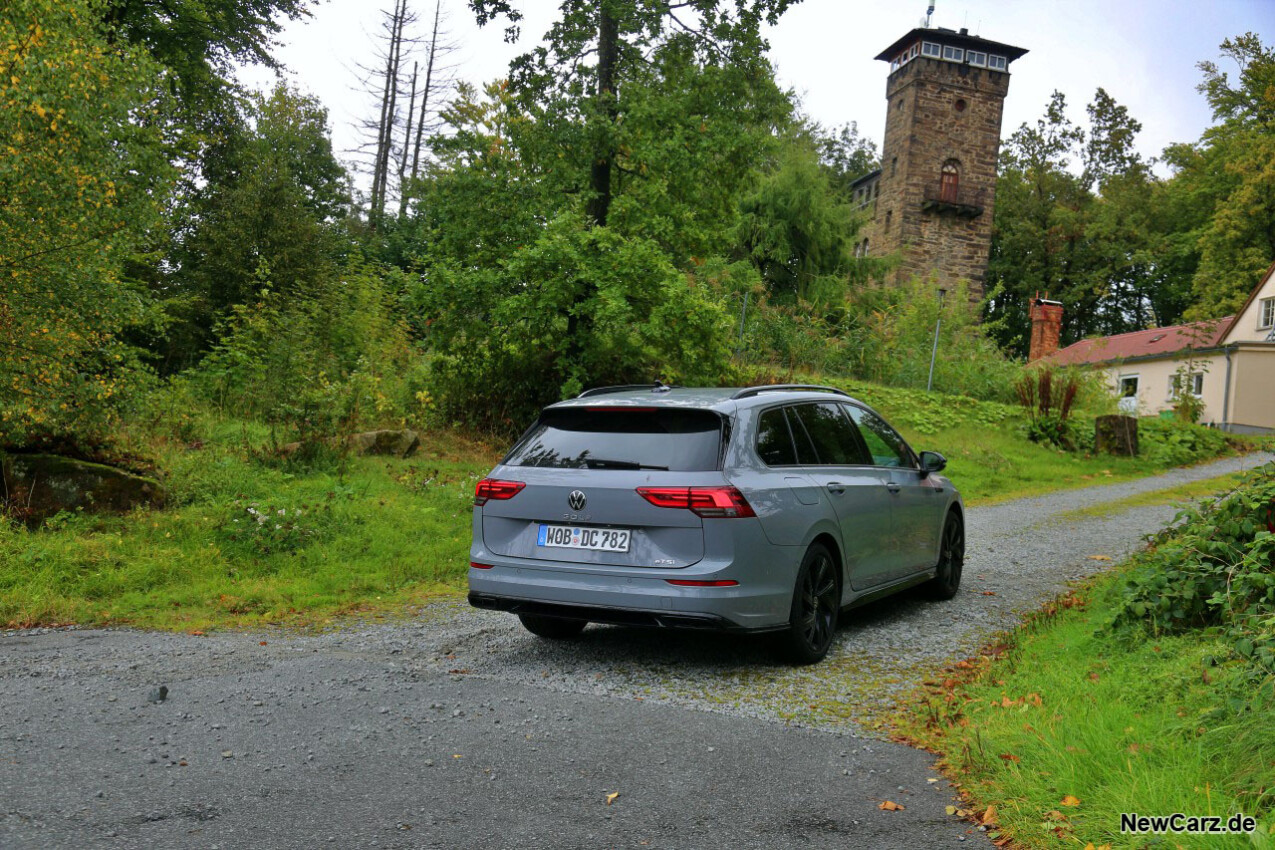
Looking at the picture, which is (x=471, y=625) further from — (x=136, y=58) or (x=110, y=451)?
(x=136, y=58)

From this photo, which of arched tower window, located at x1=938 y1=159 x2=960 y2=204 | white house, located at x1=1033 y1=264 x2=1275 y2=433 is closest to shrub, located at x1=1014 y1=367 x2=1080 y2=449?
white house, located at x1=1033 y1=264 x2=1275 y2=433

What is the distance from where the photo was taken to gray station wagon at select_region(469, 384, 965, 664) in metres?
5.45

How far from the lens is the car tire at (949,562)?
27.2 ft

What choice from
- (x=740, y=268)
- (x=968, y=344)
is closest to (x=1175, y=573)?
(x=740, y=268)

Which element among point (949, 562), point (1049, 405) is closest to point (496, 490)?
point (949, 562)

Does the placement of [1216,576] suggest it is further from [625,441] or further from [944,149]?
[944,149]

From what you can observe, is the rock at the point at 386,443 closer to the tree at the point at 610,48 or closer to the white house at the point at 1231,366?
the tree at the point at 610,48

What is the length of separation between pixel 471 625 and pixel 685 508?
95.7 inches

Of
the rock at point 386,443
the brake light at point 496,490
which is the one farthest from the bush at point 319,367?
the brake light at point 496,490

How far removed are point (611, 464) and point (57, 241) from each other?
20.7ft

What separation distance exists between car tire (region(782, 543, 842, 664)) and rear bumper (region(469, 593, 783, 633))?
273 millimetres

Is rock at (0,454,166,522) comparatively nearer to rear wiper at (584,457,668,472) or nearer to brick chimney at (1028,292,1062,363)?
rear wiper at (584,457,668,472)

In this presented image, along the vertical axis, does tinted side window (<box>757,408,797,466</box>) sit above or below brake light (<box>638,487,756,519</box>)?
above

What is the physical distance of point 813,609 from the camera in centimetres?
610
